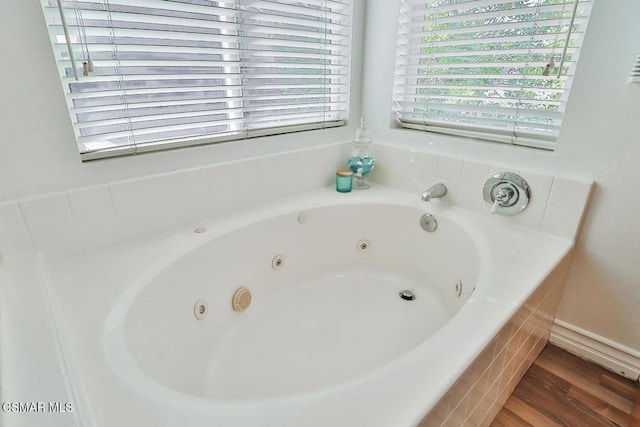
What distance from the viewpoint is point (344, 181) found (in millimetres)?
1687

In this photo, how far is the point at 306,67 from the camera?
5.01 ft

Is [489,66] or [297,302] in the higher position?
[489,66]

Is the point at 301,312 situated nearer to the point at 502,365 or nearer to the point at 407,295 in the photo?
the point at 407,295

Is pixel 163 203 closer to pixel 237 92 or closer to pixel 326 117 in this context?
pixel 237 92

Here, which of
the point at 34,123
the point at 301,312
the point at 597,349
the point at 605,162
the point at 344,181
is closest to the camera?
the point at 34,123

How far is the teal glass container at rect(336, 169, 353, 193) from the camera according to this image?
1681 millimetres

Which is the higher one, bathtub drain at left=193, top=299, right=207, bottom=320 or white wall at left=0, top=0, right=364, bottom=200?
white wall at left=0, top=0, right=364, bottom=200

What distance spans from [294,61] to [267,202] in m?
0.64

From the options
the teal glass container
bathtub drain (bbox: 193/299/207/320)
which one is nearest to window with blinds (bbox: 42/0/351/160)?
the teal glass container

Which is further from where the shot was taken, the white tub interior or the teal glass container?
the teal glass container

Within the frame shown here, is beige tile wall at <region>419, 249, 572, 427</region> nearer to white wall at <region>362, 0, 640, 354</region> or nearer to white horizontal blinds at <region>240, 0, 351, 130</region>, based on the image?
white wall at <region>362, 0, 640, 354</region>

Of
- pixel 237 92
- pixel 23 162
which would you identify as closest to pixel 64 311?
pixel 23 162

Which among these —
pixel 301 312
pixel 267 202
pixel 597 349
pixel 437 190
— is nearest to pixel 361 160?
pixel 437 190

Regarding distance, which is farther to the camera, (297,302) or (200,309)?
(297,302)
